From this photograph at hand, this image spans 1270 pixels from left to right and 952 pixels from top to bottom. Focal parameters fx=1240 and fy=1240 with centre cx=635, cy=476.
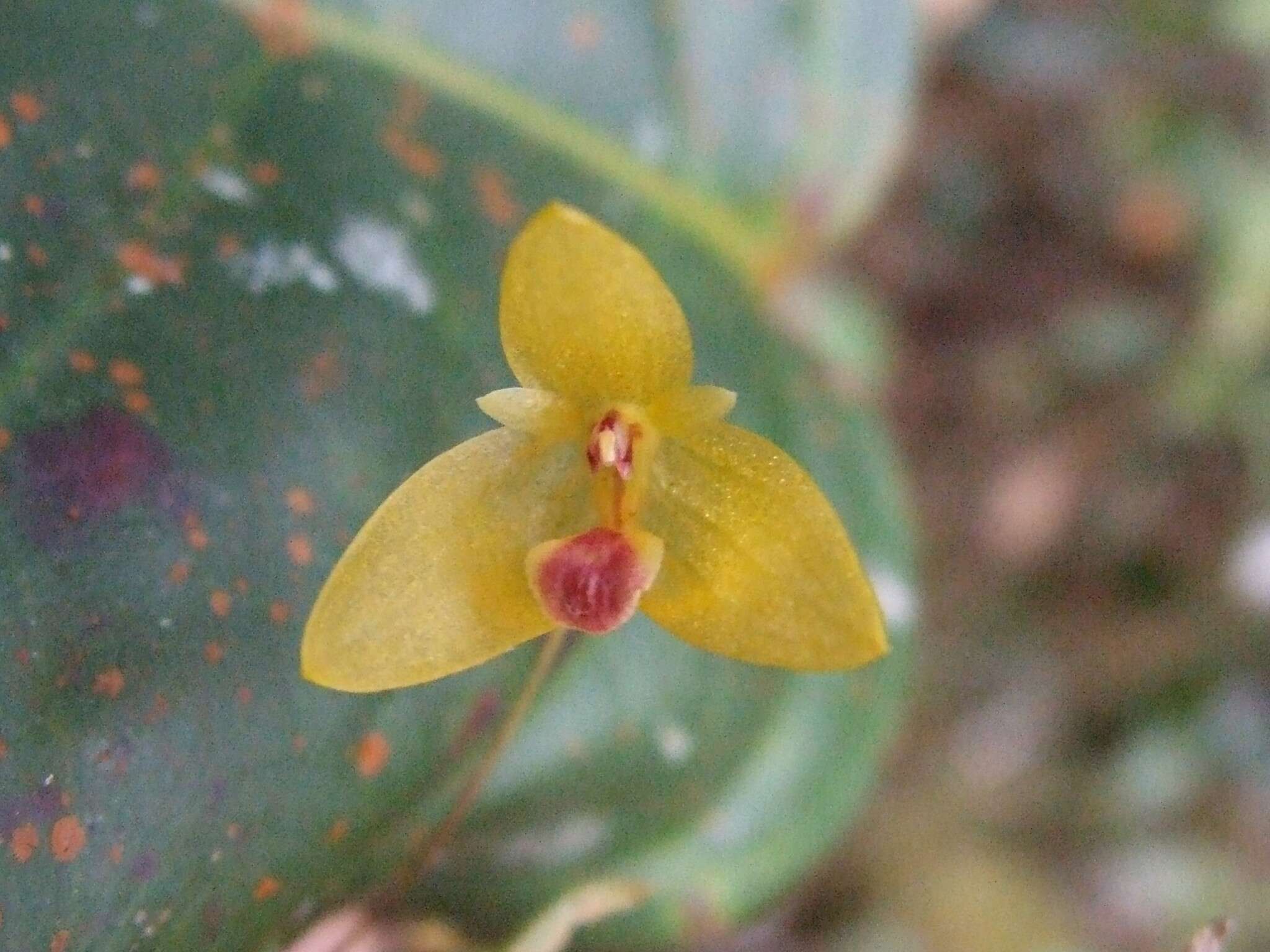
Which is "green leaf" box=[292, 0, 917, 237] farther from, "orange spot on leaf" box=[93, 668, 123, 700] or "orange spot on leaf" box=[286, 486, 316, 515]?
"orange spot on leaf" box=[93, 668, 123, 700]

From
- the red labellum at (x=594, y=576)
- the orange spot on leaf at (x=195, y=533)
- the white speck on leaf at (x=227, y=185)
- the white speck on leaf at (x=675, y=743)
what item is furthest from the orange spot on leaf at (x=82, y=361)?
the white speck on leaf at (x=675, y=743)

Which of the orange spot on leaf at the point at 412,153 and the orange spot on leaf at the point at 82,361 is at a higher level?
the orange spot on leaf at the point at 412,153

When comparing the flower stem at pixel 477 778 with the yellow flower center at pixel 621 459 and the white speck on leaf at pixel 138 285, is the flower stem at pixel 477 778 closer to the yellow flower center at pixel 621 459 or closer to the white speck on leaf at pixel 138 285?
the yellow flower center at pixel 621 459

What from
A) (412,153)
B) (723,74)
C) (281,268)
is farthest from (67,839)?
(723,74)

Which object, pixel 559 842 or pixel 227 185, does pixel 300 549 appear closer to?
pixel 227 185

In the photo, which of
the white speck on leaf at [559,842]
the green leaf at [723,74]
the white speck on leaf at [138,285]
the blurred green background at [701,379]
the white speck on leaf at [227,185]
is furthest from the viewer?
the green leaf at [723,74]

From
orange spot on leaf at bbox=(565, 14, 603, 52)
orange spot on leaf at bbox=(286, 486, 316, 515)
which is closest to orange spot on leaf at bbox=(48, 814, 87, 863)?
orange spot on leaf at bbox=(286, 486, 316, 515)

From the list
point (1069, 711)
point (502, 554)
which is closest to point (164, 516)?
point (502, 554)

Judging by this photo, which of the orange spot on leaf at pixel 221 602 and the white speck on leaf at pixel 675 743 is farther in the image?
the white speck on leaf at pixel 675 743
